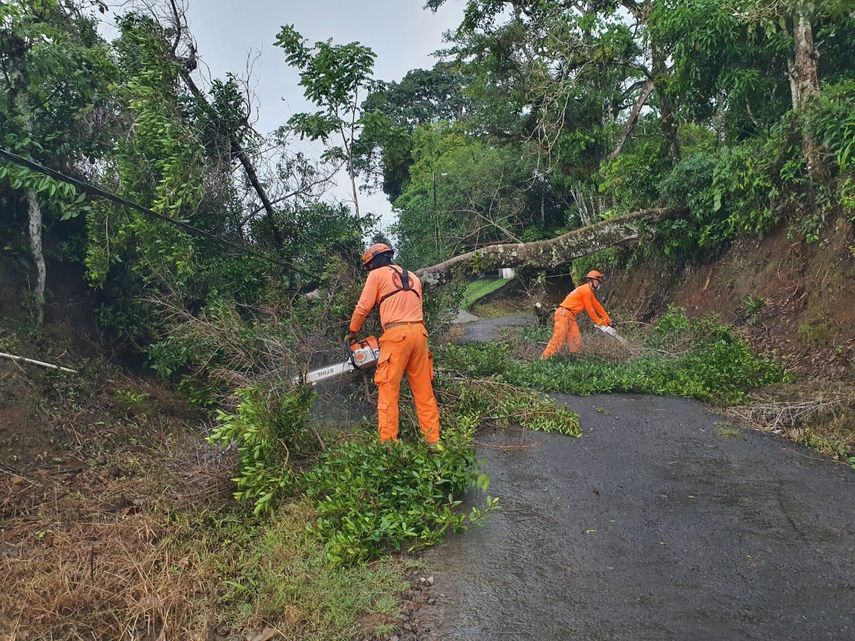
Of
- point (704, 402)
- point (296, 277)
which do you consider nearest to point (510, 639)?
point (704, 402)

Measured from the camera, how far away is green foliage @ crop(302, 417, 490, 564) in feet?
12.6

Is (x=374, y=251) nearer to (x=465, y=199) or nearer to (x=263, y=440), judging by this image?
(x=263, y=440)

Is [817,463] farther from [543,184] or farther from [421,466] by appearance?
[543,184]

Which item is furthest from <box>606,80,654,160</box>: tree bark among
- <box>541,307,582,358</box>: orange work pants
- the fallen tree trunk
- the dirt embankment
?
<box>541,307,582,358</box>: orange work pants

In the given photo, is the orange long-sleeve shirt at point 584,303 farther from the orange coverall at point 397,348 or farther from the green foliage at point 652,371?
the orange coverall at point 397,348

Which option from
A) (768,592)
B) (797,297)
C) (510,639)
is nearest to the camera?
(510,639)

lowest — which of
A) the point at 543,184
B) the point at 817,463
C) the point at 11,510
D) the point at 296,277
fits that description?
the point at 817,463

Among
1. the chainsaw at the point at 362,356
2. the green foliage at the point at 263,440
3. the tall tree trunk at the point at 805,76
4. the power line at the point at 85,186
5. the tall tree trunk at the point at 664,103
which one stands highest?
the tall tree trunk at the point at 664,103

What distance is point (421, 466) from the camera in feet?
14.4

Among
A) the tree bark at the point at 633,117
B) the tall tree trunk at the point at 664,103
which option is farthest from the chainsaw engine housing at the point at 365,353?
the tree bark at the point at 633,117

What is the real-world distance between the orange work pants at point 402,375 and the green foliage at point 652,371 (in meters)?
1.94

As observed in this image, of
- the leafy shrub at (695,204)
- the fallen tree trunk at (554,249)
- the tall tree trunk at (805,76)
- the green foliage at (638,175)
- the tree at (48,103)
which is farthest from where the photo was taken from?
the green foliage at (638,175)

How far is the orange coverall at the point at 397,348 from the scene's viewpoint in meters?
5.27

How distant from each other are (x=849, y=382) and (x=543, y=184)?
20.6 metres
